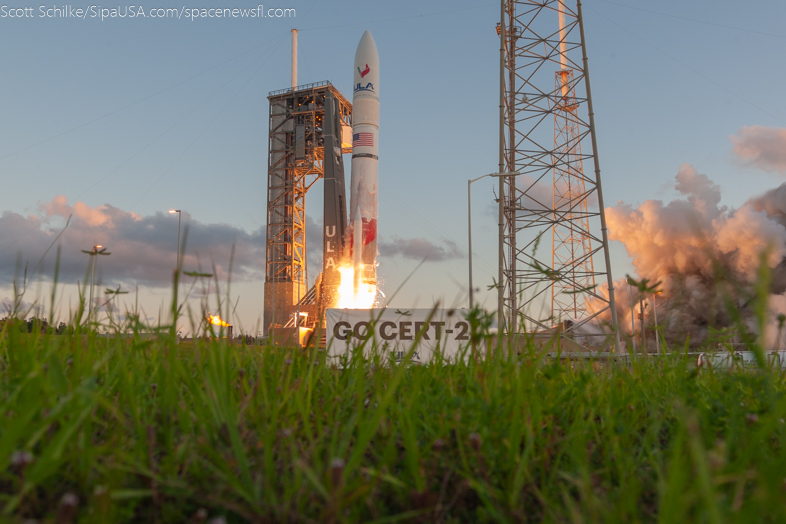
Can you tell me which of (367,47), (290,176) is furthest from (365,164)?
(290,176)

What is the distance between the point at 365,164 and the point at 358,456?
94.8 feet

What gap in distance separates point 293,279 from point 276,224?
5534 millimetres

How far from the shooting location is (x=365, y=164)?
97.7ft

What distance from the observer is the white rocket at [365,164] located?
95.8 ft

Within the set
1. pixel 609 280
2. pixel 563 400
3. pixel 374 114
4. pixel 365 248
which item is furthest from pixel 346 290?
pixel 563 400

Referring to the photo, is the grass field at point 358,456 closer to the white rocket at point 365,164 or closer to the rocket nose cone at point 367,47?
the white rocket at point 365,164

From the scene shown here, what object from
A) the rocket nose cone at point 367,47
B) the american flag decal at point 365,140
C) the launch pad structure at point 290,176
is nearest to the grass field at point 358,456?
the american flag decal at point 365,140

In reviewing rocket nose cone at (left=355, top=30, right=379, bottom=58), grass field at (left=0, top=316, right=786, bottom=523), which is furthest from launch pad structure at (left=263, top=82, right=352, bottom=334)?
grass field at (left=0, top=316, right=786, bottom=523)

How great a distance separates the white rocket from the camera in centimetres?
2920

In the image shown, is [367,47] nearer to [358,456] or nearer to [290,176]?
[290,176]

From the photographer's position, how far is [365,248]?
2942cm

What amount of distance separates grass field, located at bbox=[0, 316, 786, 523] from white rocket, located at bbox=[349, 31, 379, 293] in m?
26.5

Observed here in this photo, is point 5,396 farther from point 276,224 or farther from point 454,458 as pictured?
point 276,224

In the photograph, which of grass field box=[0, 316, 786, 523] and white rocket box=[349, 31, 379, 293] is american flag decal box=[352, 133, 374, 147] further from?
grass field box=[0, 316, 786, 523]
